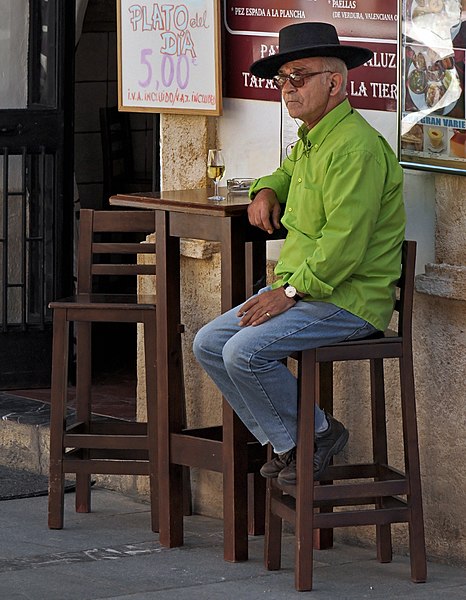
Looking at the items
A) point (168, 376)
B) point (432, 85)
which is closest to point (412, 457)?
point (168, 376)

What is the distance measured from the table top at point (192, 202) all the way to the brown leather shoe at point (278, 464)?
31.5 inches

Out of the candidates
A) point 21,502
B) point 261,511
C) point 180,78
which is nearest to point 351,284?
point 261,511

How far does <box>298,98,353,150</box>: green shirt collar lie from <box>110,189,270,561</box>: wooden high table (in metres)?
0.37

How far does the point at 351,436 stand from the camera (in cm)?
494

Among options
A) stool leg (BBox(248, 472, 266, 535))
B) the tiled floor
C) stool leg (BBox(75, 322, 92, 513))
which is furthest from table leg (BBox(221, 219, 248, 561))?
the tiled floor

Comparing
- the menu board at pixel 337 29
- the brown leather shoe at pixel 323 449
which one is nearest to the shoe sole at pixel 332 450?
the brown leather shoe at pixel 323 449

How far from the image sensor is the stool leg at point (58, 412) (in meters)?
5.07

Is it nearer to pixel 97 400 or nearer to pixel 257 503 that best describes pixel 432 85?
pixel 257 503

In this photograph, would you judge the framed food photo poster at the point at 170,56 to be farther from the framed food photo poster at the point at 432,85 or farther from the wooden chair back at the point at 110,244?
the framed food photo poster at the point at 432,85

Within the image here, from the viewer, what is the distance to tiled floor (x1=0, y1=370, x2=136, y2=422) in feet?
20.6

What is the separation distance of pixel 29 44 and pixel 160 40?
1.58 meters

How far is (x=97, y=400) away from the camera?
666 centimetres

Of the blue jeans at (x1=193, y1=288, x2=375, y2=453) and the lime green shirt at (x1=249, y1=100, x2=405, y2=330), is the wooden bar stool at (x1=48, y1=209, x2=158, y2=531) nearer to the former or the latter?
the blue jeans at (x1=193, y1=288, x2=375, y2=453)

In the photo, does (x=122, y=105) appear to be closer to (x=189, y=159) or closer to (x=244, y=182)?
(x=189, y=159)
